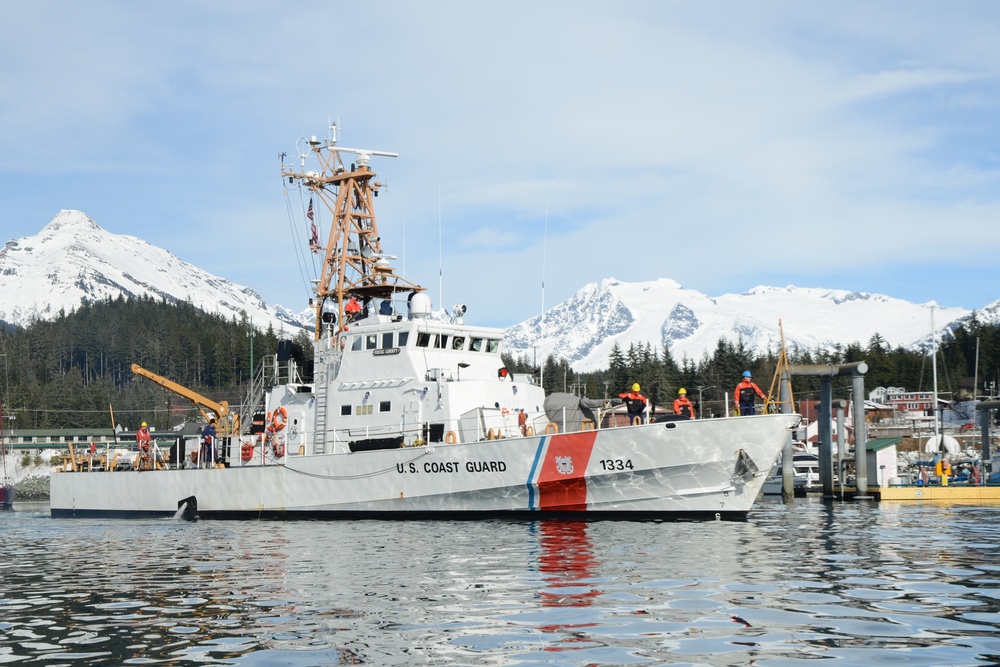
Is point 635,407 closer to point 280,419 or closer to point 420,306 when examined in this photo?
point 420,306

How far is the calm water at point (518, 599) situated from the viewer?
9.33 metres

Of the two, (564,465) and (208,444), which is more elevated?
(208,444)

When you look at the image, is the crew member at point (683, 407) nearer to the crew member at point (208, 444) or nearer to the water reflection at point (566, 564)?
the water reflection at point (566, 564)

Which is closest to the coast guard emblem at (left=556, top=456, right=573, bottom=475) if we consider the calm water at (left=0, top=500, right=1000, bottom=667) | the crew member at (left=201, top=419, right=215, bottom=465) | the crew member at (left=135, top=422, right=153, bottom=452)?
the calm water at (left=0, top=500, right=1000, bottom=667)

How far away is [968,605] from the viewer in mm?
11375

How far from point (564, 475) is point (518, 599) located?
1293 centimetres

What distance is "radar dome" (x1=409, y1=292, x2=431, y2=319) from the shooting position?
3036 cm

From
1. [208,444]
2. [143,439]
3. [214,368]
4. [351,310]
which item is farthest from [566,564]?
[214,368]

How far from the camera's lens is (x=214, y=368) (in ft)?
478

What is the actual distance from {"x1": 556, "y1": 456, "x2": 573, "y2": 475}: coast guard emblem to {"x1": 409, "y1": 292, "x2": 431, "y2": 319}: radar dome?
291 inches

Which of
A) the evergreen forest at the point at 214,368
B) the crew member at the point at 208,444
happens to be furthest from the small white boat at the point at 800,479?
the evergreen forest at the point at 214,368

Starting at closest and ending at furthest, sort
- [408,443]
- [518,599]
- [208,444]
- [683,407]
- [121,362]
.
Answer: [518,599]
[683,407]
[408,443]
[208,444]
[121,362]

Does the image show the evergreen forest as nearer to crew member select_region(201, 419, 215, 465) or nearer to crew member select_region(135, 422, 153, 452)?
crew member select_region(135, 422, 153, 452)

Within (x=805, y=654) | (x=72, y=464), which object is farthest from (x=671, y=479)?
(x=72, y=464)
